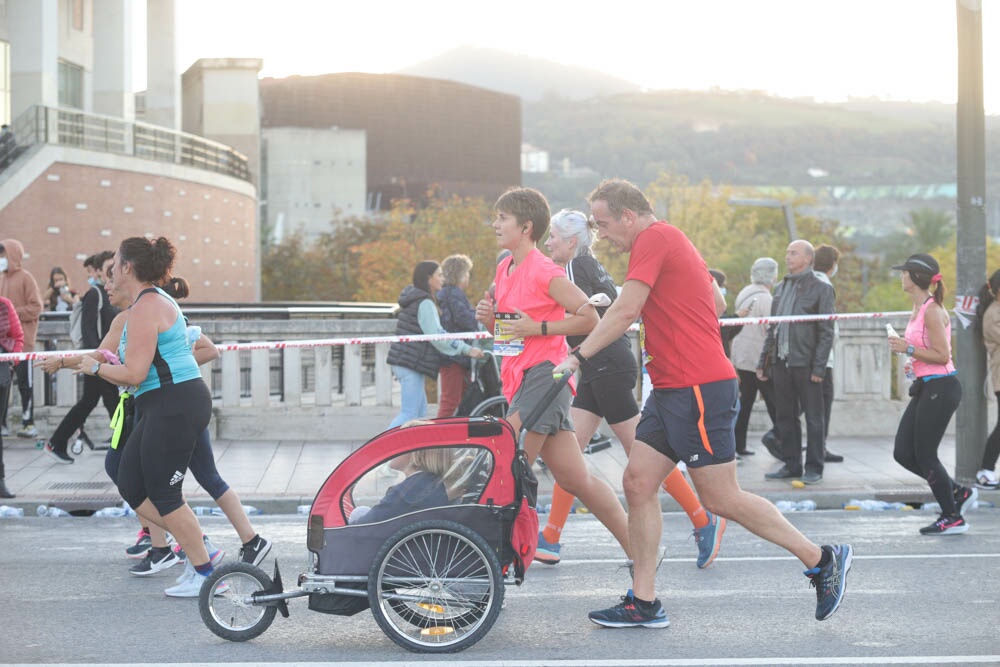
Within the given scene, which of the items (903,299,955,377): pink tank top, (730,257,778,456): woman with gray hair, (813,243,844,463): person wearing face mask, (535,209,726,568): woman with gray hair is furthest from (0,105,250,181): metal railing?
(903,299,955,377): pink tank top

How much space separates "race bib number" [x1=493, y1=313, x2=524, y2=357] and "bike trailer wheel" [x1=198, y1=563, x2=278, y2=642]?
5.19 ft

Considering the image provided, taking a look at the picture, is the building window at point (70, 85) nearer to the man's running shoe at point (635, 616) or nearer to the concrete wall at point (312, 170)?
the man's running shoe at point (635, 616)

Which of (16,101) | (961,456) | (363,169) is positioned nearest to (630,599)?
(961,456)

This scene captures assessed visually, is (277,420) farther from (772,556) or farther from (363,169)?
(363,169)

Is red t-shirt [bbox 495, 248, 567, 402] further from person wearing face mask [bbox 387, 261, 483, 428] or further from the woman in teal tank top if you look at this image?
person wearing face mask [bbox 387, 261, 483, 428]

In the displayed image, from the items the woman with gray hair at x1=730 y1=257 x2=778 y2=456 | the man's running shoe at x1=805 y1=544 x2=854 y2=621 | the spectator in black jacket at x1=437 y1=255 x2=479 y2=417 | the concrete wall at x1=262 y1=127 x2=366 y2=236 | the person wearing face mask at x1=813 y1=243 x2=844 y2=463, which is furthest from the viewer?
the concrete wall at x1=262 y1=127 x2=366 y2=236

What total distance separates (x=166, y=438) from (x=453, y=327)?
541 centimetres

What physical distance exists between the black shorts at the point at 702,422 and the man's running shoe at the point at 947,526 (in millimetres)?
3272

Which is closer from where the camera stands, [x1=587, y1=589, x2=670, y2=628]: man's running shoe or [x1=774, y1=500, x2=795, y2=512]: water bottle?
[x1=587, y1=589, x2=670, y2=628]: man's running shoe

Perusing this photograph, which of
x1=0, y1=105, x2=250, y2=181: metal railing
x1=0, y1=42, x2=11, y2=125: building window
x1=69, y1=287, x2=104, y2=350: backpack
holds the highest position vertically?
x1=0, y1=42, x2=11, y2=125: building window

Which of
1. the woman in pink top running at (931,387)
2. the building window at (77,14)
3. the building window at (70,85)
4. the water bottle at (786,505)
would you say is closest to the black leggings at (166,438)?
the woman in pink top running at (931,387)

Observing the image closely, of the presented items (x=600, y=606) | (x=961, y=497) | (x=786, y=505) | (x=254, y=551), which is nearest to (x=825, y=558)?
(x=600, y=606)

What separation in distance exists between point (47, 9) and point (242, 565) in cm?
3299

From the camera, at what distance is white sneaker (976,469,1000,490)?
32.3 feet
